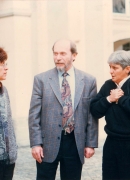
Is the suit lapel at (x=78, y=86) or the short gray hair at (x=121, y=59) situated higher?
the short gray hair at (x=121, y=59)

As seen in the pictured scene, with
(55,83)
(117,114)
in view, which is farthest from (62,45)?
(117,114)

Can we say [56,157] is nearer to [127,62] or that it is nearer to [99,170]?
[127,62]

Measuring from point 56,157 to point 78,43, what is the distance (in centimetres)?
632

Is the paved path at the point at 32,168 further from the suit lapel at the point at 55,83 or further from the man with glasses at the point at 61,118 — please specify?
the suit lapel at the point at 55,83

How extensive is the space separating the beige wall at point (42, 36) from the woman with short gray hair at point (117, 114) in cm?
573

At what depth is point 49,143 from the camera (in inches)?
165

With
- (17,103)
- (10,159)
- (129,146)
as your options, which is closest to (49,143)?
(10,159)

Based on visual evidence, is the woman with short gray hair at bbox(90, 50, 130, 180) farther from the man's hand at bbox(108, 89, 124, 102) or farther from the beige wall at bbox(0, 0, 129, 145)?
the beige wall at bbox(0, 0, 129, 145)

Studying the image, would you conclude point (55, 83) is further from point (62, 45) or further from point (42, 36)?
point (42, 36)

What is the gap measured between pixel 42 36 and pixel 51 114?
600 cm

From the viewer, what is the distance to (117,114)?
409 cm

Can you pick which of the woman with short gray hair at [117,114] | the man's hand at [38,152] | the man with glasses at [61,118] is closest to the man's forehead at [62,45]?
the man with glasses at [61,118]

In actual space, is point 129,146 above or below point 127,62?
below

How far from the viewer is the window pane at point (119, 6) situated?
11.7 m
